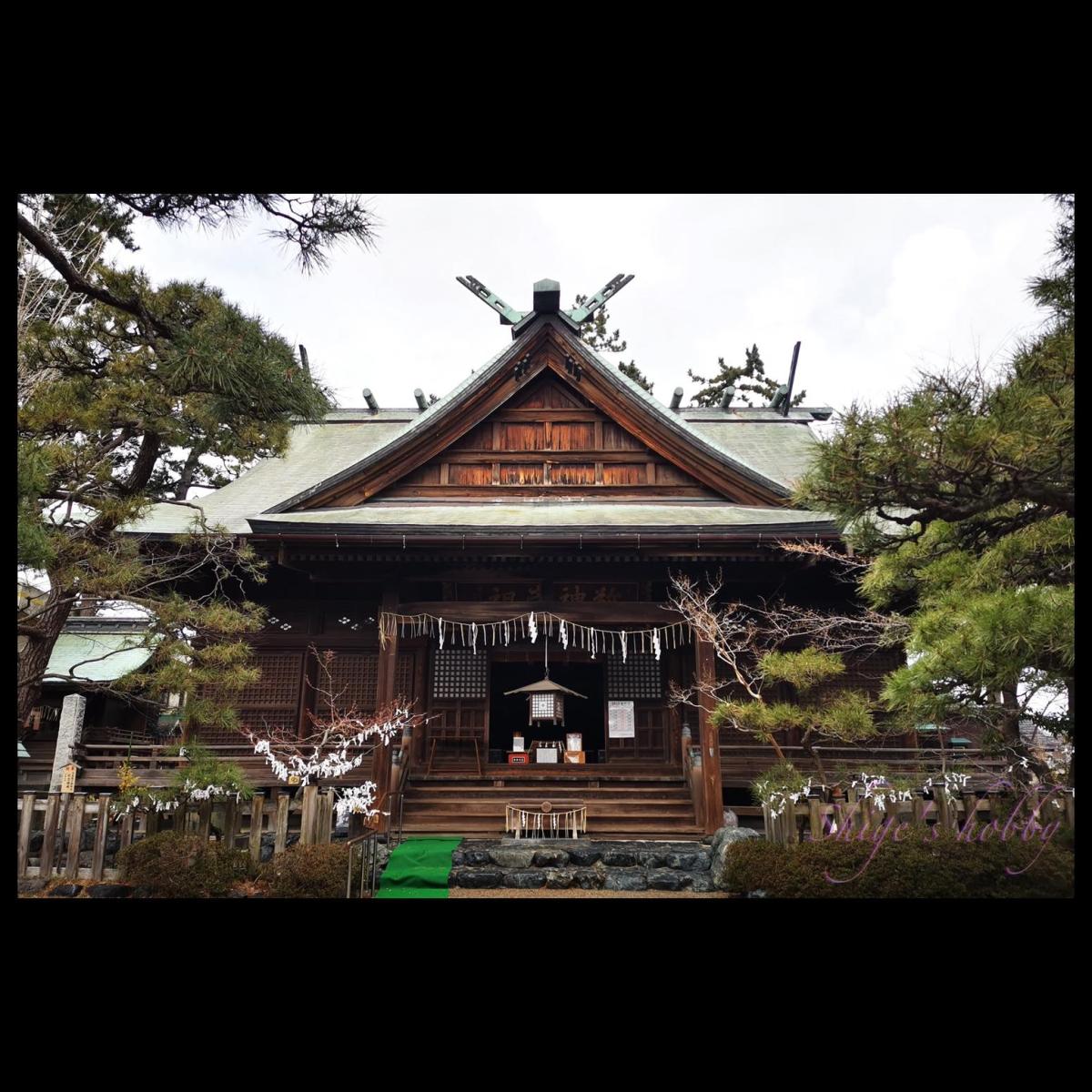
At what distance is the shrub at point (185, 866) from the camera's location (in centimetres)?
664

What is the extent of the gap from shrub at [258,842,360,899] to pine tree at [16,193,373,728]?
1.84 metres

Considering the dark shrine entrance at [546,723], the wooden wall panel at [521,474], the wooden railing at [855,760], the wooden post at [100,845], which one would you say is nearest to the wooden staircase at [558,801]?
the wooden railing at [855,760]

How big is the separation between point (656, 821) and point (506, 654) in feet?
11.5

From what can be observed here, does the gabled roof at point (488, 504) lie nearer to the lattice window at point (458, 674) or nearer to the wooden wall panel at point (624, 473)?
the wooden wall panel at point (624, 473)

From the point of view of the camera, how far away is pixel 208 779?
301 inches

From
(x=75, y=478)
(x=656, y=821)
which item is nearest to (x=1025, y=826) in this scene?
(x=656, y=821)

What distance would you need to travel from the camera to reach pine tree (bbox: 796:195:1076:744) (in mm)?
4367

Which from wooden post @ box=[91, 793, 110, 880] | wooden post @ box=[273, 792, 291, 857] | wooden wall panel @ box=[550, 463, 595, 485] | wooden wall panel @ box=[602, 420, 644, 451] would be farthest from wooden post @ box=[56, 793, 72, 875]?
wooden wall panel @ box=[602, 420, 644, 451]

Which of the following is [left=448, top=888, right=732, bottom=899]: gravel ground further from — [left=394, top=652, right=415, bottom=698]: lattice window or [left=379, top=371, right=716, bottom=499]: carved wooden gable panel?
[left=379, top=371, right=716, bottom=499]: carved wooden gable panel

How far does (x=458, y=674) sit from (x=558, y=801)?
2605 mm

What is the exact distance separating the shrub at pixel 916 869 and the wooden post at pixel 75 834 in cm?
666

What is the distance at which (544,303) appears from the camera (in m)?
12.9

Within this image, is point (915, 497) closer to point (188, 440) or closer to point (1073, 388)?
point (1073, 388)

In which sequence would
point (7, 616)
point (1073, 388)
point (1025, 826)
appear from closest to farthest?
point (7, 616) → point (1073, 388) → point (1025, 826)
